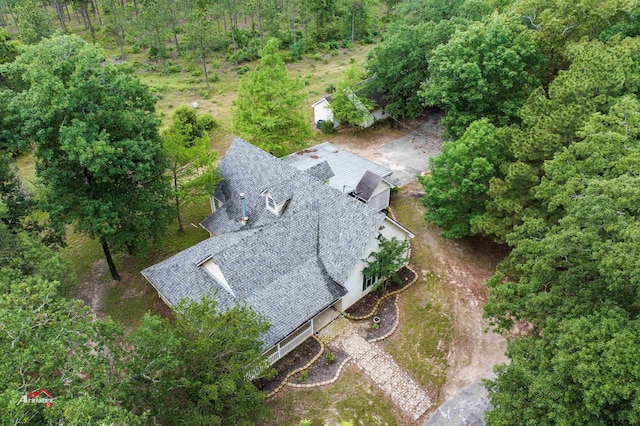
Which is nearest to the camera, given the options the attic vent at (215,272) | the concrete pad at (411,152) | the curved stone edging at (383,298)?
the attic vent at (215,272)

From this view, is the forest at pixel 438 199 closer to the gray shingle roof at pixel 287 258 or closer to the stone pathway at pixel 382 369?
the gray shingle roof at pixel 287 258

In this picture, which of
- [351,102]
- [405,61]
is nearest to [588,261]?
[351,102]

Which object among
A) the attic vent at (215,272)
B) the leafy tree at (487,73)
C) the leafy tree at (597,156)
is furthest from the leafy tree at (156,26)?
the leafy tree at (597,156)

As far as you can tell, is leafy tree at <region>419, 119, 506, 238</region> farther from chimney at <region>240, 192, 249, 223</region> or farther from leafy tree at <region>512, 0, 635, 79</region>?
chimney at <region>240, 192, 249, 223</region>

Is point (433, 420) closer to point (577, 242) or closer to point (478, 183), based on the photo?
point (577, 242)

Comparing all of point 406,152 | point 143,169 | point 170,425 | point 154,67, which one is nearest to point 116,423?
point 170,425

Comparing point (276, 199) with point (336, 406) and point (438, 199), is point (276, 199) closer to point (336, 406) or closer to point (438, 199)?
point (438, 199)

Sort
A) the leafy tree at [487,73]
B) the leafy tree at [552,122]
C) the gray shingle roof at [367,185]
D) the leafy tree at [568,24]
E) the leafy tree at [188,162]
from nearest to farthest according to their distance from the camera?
the leafy tree at [552,122] < the leafy tree at [188,162] < the leafy tree at [568,24] < the leafy tree at [487,73] < the gray shingle roof at [367,185]
